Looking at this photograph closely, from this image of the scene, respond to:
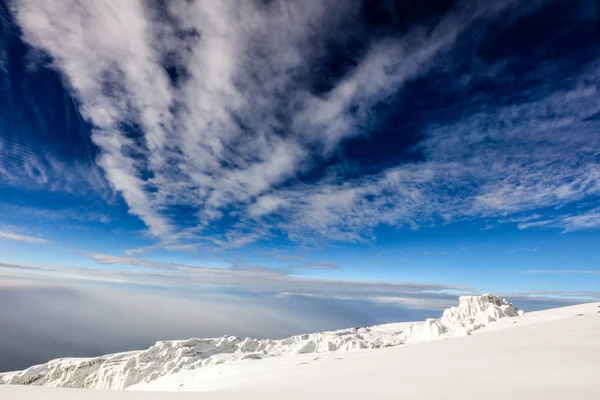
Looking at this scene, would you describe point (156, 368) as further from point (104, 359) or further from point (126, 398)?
point (126, 398)

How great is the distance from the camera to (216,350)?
118688 millimetres

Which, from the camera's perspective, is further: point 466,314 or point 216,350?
point 216,350

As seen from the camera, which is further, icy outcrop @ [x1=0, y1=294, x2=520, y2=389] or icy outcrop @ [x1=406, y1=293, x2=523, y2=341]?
icy outcrop @ [x1=0, y1=294, x2=520, y2=389]

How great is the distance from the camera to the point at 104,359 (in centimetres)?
12588

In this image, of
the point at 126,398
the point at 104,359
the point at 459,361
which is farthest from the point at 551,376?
the point at 104,359

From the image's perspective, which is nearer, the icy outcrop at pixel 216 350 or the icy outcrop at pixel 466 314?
the icy outcrop at pixel 466 314

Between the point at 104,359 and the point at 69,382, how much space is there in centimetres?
1355

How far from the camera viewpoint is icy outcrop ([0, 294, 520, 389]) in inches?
3290

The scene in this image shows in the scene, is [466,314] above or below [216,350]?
above

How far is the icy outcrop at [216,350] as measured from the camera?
83.6 meters

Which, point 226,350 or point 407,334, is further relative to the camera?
point 226,350

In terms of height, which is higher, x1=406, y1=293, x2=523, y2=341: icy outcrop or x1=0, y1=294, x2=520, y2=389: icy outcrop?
x1=406, y1=293, x2=523, y2=341: icy outcrop

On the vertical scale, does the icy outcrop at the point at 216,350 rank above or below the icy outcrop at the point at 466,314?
below

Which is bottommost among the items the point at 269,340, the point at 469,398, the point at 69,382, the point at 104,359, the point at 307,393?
the point at 69,382
